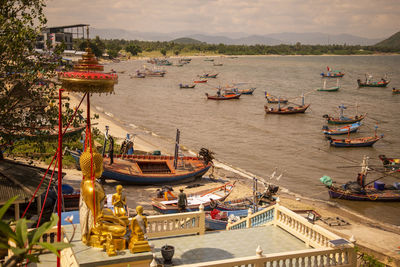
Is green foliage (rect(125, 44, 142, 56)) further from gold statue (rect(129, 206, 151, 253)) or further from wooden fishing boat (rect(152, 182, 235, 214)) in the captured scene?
gold statue (rect(129, 206, 151, 253))

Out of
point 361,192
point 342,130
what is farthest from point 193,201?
point 342,130

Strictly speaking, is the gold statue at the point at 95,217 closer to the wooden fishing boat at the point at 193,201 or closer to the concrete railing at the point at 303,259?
the concrete railing at the point at 303,259

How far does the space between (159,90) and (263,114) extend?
2757cm

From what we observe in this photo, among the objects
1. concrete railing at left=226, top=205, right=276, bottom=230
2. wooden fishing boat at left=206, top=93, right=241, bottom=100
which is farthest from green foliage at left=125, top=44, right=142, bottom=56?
concrete railing at left=226, top=205, right=276, bottom=230

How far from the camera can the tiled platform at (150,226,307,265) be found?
344 inches

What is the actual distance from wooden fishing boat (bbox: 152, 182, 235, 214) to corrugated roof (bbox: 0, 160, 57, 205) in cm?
550

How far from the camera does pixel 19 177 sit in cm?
1231

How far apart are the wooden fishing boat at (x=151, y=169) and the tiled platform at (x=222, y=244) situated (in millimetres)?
12869

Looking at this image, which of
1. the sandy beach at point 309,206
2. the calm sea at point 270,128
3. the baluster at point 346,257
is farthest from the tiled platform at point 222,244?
the calm sea at point 270,128

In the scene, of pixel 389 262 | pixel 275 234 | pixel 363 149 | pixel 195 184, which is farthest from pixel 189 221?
pixel 363 149

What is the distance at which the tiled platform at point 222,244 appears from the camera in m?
8.43

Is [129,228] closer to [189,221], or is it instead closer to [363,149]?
[189,221]

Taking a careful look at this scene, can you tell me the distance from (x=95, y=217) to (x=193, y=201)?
38.1ft

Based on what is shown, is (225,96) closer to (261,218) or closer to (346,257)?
(261,218)
